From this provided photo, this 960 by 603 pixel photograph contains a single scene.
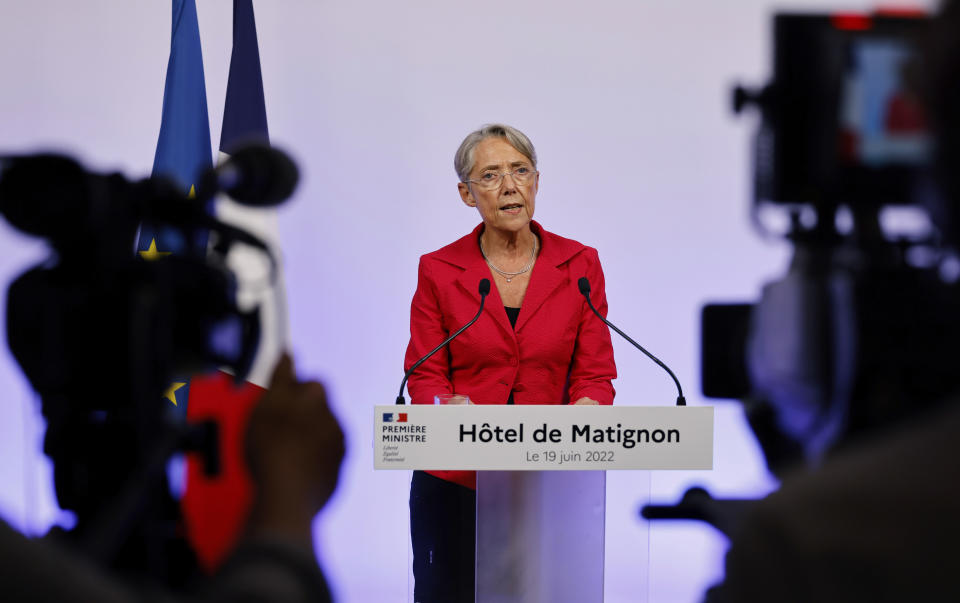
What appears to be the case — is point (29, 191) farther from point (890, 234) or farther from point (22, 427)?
point (22, 427)

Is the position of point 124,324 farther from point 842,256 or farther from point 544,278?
point 544,278

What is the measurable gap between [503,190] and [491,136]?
7.4 inches

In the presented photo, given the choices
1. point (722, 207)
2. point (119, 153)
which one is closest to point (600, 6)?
point (722, 207)

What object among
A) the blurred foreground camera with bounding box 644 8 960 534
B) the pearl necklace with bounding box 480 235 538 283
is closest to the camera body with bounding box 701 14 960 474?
the blurred foreground camera with bounding box 644 8 960 534

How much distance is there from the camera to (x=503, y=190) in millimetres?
2434

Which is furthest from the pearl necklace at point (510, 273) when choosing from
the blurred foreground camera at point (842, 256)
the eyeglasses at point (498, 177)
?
the blurred foreground camera at point (842, 256)

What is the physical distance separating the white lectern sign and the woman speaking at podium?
8.0 inches

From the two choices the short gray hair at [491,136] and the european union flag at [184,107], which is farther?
the european union flag at [184,107]

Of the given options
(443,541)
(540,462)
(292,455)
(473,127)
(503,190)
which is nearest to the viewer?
(292,455)

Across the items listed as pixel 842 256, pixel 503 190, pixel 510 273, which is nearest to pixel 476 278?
pixel 510 273

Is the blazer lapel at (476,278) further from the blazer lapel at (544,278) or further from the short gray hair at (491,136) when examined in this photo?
the short gray hair at (491,136)

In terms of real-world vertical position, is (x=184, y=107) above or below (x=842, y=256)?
above

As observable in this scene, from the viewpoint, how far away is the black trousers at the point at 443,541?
6.29 feet

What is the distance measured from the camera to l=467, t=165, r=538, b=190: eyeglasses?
96.3 inches
